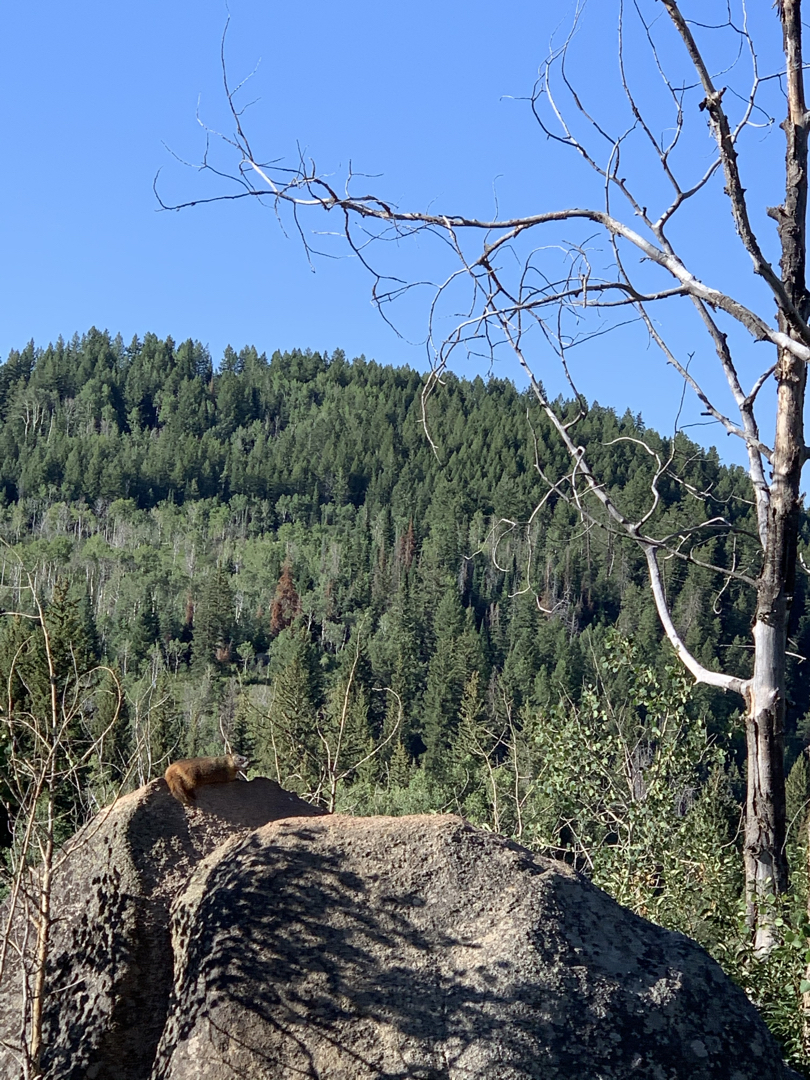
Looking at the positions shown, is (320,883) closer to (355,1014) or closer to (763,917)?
(355,1014)

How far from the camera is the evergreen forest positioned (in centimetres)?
669

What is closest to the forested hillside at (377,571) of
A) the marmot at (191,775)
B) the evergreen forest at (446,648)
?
the evergreen forest at (446,648)

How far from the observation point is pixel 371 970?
4145mm

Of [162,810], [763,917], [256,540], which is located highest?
[256,540]

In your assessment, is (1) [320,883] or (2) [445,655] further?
(2) [445,655]

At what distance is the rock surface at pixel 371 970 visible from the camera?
156 inches

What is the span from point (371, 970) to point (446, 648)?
112 metres

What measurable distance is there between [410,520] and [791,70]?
176m

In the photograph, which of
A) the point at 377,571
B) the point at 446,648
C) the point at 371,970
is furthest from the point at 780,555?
the point at 377,571

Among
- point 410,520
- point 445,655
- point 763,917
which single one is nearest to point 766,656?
point 763,917

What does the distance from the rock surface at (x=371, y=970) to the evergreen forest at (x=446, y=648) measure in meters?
0.57

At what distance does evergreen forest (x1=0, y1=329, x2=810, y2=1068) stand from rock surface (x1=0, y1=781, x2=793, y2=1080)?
570 mm

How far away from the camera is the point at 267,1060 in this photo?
158 inches

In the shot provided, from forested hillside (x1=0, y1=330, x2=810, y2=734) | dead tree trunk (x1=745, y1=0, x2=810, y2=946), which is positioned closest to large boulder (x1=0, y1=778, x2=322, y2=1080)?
dead tree trunk (x1=745, y1=0, x2=810, y2=946)
